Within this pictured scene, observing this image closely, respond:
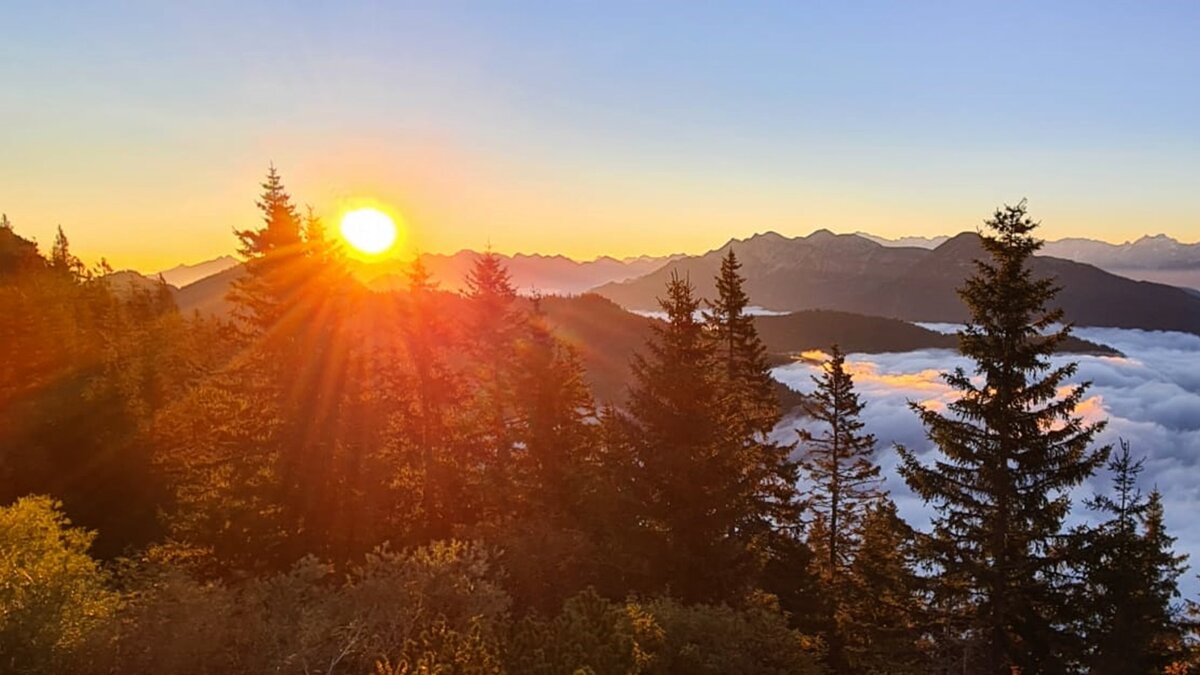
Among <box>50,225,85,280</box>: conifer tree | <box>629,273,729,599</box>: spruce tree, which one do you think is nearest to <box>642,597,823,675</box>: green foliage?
<box>629,273,729,599</box>: spruce tree

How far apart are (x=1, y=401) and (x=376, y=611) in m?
30.6

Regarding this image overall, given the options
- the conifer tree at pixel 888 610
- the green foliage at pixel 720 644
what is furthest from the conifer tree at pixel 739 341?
the green foliage at pixel 720 644

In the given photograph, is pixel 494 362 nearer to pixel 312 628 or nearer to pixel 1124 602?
pixel 312 628

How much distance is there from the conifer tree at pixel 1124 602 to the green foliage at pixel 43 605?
22358 millimetres

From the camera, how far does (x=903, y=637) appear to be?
1888cm

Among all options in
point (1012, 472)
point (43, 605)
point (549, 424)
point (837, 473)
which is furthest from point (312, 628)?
point (837, 473)

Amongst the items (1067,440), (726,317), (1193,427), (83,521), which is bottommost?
(1193,427)

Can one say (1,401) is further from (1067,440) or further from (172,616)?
(1067,440)

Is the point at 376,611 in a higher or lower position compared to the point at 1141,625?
higher

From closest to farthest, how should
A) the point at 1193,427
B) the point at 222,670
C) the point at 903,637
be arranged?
1. the point at 222,670
2. the point at 903,637
3. the point at 1193,427

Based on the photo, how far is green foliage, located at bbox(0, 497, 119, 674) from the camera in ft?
36.2

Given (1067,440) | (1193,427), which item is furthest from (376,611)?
(1193,427)

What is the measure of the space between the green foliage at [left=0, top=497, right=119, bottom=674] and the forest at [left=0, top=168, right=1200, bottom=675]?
0.06 meters

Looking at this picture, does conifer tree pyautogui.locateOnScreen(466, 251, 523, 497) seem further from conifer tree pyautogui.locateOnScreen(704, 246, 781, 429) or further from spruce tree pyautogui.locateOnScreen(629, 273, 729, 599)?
conifer tree pyautogui.locateOnScreen(704, 246, 781, 429)
